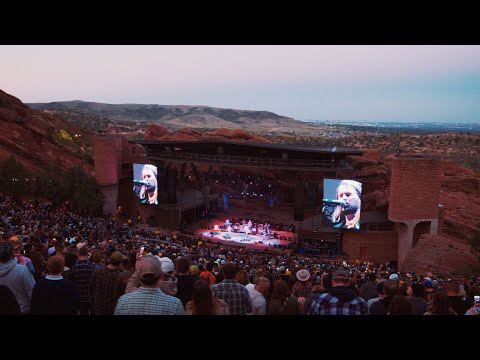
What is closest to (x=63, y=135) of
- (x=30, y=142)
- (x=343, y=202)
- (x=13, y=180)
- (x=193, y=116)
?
(x=30, y=142)

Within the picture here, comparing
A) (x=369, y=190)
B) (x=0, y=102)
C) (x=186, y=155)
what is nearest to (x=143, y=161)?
(x=186, y=155)

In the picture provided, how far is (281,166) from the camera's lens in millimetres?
33625

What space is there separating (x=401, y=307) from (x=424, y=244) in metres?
21.6

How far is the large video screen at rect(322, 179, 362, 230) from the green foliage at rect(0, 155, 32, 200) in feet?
65.3

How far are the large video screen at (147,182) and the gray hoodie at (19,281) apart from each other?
97.1 ft

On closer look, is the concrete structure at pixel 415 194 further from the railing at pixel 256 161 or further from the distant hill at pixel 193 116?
the distant hill at pixel 193 116

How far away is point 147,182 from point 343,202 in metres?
14.8

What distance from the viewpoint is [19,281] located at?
5.23 m

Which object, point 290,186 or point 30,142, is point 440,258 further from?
point 30,142

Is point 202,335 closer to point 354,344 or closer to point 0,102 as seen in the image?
point 354,344

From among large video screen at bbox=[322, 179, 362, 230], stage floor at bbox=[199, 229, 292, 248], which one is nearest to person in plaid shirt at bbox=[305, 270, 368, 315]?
large video screen at bbox=[322, 179, 362, 230]

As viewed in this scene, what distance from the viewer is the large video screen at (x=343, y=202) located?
27.7 metres

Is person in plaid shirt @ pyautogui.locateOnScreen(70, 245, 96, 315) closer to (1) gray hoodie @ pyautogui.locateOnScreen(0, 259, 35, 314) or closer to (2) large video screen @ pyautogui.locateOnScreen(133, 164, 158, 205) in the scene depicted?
(1) gray hoodie @ pyautogui.locateOnScreen(0, 259, 35, 314)

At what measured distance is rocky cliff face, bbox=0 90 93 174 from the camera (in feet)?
128
